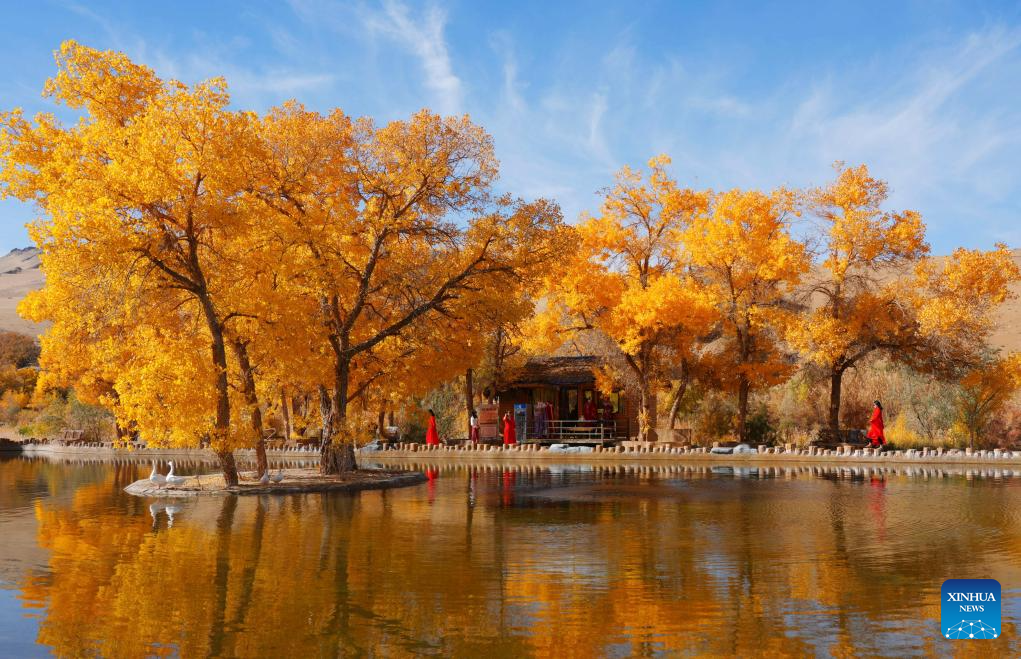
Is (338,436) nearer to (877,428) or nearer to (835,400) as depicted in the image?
(877,428)

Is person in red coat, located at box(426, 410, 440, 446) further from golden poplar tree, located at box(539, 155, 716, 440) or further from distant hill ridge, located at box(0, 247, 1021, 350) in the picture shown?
Answer: distant hill ridge, located at box(0, 247, 1021, 350)

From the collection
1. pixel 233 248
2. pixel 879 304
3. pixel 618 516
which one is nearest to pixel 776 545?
pixel 618 516

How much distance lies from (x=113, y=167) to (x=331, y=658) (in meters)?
12.5

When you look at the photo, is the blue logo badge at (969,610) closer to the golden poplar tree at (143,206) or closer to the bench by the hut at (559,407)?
the golden poplar tree at (143,206)

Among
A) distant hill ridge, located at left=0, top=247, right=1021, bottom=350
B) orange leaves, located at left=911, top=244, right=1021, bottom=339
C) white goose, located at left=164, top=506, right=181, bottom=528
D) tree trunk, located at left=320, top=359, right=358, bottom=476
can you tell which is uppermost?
distant hill ridge, located at left=0, top=247, right=1021, bottom=350

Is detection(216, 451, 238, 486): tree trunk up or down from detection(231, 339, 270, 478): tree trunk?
down

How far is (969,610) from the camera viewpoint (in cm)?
779

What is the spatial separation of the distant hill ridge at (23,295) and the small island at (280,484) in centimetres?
604

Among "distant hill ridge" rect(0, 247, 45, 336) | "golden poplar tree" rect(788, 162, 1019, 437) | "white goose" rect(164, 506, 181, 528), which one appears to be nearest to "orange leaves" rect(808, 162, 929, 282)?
"golden poplar tree" rect(788, 162, 1019, 437)

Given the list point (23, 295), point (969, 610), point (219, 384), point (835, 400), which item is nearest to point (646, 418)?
point (835, 400)

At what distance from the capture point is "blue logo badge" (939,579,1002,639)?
23.8ft

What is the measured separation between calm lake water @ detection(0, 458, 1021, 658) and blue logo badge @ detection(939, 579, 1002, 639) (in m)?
0.13

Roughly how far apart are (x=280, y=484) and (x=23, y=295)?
123 metres

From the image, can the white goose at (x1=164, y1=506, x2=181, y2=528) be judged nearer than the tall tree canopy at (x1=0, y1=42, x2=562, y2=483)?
Yes
